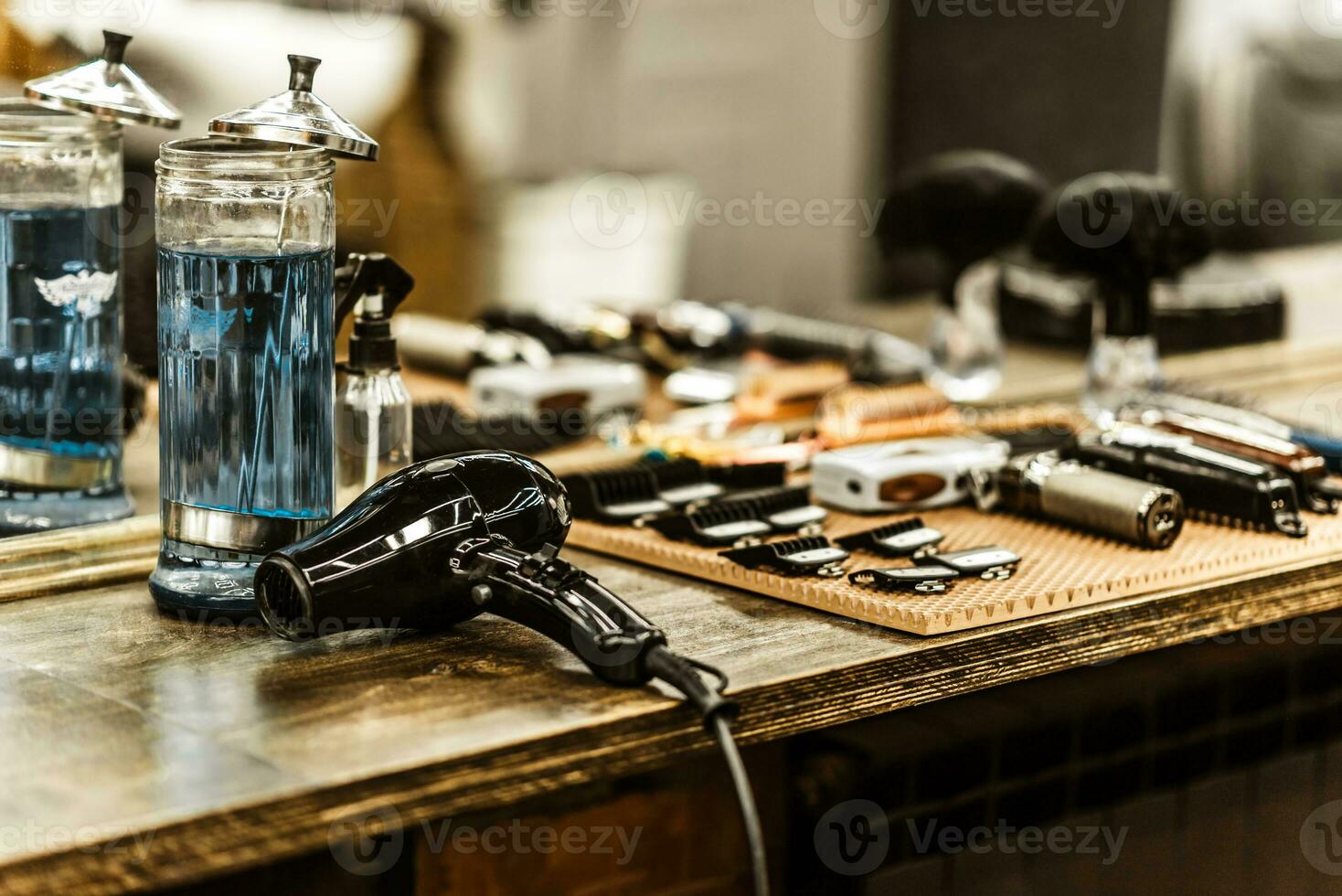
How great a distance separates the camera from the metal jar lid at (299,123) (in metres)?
0.77

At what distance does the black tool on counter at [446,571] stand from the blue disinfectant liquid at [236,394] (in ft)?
0.18

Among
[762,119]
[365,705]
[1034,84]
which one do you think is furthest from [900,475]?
[762,119]

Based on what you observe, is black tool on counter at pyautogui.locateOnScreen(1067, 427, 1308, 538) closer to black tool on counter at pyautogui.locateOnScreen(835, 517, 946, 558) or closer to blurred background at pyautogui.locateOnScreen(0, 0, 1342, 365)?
black tool on counter at pyautogui.locateOnScreen(835, 517, 946, 558)

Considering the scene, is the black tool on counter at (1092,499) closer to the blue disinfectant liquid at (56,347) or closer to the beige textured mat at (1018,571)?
the beige textured mat at (1018,571)

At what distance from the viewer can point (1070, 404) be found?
143 cm

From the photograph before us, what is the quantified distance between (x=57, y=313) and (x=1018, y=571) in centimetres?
60

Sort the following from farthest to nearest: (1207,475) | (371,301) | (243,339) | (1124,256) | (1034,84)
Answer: (1034,84) → (1124,256) → (1207,475) → (371,301) → (243,339)

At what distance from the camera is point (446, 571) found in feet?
2.50

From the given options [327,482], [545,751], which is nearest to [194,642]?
[327,482]

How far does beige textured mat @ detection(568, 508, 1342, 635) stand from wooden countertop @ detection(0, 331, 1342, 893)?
0.04 ft

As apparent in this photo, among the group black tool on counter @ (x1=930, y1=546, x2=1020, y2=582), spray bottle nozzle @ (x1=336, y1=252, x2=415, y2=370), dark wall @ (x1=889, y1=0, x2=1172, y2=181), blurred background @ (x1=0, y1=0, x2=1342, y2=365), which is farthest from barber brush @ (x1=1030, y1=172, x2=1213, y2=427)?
dark wall @ (x1=889, y1=0, x2=1172, y2=181)

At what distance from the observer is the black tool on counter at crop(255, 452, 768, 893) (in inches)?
29.0

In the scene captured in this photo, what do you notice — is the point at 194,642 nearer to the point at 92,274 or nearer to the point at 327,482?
the point at 327,482

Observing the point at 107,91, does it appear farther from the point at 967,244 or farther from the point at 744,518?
the point at 967,244
